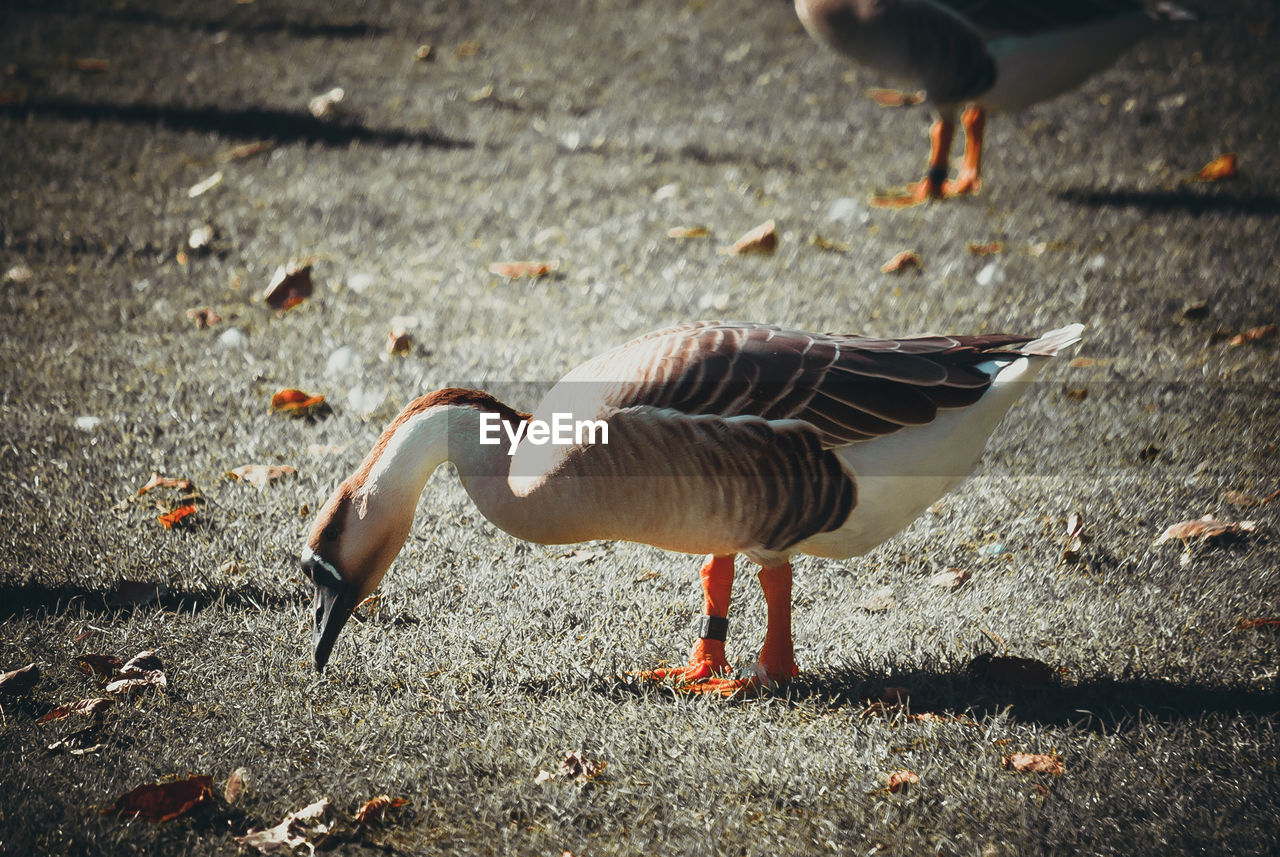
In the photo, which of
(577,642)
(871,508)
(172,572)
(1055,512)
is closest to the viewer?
(871,508)

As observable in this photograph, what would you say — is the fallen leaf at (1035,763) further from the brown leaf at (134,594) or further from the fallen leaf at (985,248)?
the fallen leaf at (985,248)

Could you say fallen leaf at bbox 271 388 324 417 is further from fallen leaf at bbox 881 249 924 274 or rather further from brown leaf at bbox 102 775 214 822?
fallen leaf at bbox 881 249 924 274

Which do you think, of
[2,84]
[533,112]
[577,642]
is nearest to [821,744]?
[577,642]

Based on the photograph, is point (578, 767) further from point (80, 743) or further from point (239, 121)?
point (239, 121)

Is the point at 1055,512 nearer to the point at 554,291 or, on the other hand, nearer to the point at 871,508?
the point at 871,508

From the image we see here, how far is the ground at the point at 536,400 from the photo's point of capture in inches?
97.1

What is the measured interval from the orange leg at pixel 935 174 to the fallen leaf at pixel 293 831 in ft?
15.6

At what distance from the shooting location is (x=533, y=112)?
25.2ft

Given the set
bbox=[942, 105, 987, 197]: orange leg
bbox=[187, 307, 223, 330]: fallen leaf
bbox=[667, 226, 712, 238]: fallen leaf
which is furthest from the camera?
bbox=[942, 105, 987, 197]: orange leg

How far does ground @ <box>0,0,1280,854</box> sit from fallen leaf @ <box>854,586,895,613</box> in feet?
0.11

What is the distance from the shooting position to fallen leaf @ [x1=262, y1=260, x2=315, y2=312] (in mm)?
5168

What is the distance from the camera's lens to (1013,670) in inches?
111

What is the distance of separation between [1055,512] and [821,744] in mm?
1488

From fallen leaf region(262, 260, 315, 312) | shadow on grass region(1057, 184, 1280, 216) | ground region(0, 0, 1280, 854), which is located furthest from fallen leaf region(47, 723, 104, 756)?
shadow on grass region(1057, 184, 1280, 216)
